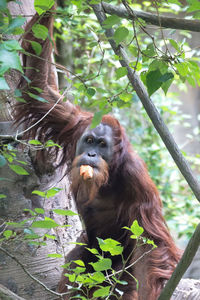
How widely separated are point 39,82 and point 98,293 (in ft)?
6.07

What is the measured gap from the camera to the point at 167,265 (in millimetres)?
2756

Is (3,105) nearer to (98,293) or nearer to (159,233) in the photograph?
(159,233)

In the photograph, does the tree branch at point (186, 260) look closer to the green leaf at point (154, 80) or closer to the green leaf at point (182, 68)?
the green leaf at point (154, 80)

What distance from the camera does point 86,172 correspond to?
2.72 metres

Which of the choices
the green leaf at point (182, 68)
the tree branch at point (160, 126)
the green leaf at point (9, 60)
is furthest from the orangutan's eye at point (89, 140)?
the green leaf at point (9, 60)

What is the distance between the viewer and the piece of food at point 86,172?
2.71 metres

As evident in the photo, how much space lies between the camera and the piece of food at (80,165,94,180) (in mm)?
2715

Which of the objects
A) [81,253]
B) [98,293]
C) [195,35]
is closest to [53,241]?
[81,253]

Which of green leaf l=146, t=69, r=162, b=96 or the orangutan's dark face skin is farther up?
green leaf l=146, t=69, r=162, b=96

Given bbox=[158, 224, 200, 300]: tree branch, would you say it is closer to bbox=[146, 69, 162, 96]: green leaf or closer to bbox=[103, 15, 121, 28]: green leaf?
bbox=[146, 69, 162, 96]: green leaf

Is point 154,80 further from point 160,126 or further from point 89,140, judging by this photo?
point 89,140

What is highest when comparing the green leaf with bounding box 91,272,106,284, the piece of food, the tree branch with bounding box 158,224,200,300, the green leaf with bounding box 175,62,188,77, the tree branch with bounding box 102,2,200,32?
the tree branch with bounding box 102,2,200,32

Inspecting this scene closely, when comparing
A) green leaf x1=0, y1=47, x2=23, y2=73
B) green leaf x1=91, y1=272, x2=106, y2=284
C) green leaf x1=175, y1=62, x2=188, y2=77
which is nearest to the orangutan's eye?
green leaf x1=175, y1=62, x2=188, y2=77

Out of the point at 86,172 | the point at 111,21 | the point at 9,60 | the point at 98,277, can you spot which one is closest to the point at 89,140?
the point at 86,172
